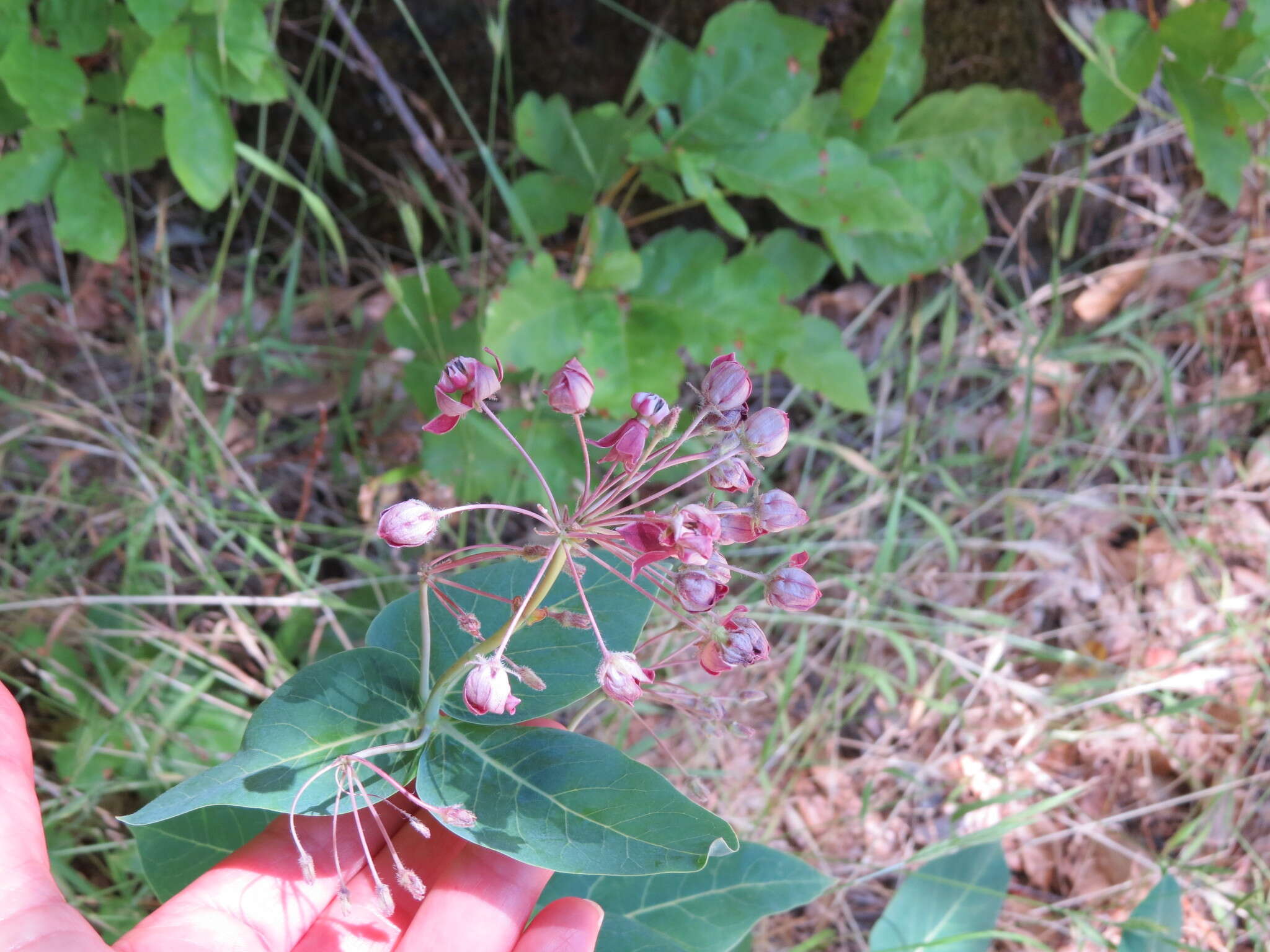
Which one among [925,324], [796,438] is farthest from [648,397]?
[925,324]

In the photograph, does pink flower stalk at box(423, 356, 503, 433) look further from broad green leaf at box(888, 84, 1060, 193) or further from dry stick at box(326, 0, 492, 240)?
broad green leaf at box(888, 84, 1060, 193)

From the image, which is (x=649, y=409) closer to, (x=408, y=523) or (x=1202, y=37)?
(x=408, y=523)

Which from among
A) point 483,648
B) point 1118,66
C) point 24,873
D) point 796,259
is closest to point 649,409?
point 483,648

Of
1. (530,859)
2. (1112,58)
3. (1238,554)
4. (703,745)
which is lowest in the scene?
(703,745)

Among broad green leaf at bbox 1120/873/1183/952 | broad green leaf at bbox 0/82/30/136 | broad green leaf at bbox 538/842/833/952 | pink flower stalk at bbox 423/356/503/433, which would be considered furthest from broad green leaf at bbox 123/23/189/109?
broad green leaf at bbox 1120/873/1183/952

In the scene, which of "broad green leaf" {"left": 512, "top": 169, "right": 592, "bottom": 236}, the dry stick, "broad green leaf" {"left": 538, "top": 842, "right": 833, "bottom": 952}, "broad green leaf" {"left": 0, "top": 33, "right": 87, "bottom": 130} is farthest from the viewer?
the dry stick

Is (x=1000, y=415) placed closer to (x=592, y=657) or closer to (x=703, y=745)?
(x=703, y=745)
